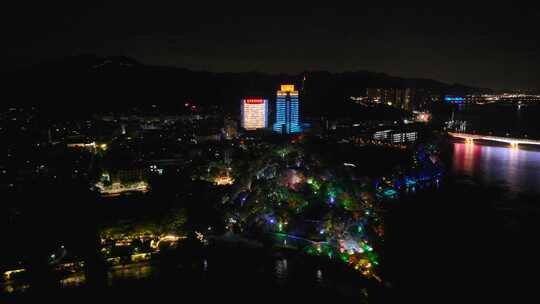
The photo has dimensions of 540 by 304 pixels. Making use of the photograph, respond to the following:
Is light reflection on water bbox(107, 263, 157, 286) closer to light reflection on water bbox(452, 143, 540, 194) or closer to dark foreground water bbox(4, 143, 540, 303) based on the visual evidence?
dark foreground water bbox(4, 143, 540, 303)

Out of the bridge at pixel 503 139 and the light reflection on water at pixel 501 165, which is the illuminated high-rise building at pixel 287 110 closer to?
the light reflection on water at pixel 501 165

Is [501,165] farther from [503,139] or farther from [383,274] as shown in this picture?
[383,274]

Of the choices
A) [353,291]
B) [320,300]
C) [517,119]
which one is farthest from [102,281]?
[517,119]

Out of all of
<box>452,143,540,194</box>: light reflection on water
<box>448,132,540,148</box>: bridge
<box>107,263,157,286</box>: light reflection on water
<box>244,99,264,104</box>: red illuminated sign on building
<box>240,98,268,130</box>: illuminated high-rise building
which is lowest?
<box>107,263,157,286</box>: light reflection on water

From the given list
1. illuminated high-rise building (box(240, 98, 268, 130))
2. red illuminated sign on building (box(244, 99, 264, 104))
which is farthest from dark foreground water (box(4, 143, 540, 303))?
illuminated high-rise building (box(240, 98, 268, 130))

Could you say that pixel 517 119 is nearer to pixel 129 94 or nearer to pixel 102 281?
pixel 129 94
